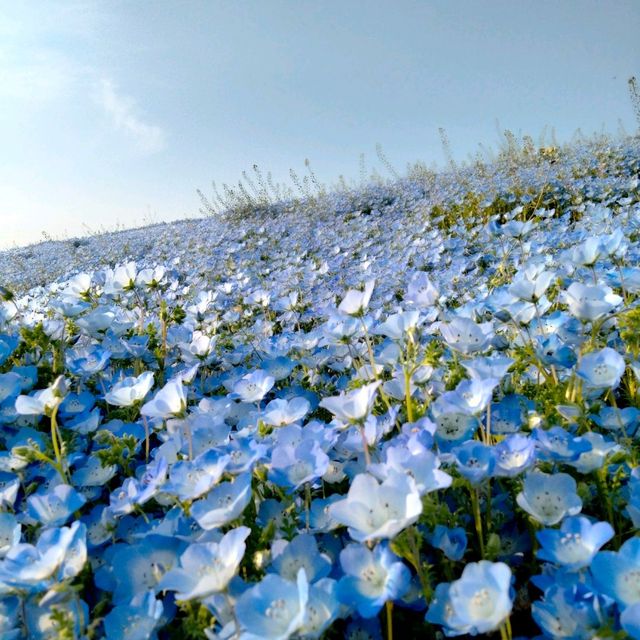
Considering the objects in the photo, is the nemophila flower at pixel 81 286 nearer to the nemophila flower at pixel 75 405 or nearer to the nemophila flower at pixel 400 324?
the nemophila flower at pixel 75 405

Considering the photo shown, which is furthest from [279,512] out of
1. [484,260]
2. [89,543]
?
[484,260]

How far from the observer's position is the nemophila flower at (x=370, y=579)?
30.3 inches

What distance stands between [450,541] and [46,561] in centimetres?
68

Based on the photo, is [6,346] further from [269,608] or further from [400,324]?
[269,608]

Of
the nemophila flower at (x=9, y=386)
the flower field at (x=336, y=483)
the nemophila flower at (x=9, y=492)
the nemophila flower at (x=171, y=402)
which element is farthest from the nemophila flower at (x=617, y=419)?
the nemophila flower at (x=9, y=386)

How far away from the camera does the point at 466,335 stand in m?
1.31

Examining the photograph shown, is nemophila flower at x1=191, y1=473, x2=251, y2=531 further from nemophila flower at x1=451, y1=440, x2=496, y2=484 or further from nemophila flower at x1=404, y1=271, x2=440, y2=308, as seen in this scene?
nemophila flower at x1=404, y1=271, x2=440, y2=308

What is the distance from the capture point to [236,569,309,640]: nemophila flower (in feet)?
2.39

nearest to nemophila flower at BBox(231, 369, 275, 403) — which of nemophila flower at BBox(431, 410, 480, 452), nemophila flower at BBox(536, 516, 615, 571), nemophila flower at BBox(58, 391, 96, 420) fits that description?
nemophila flower at BBox(58, 391, 96, 420)

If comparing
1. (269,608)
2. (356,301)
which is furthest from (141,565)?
(356,301)

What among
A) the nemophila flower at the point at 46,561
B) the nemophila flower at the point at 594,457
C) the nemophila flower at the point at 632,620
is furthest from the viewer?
the nemophila flower at the point at 594,457

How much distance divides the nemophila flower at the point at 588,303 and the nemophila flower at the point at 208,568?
89 centimetres

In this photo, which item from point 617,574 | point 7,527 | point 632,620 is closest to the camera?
point 632,620

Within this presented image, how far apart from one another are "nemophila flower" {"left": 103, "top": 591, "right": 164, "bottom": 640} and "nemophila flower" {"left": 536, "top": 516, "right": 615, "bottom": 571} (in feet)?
2.04
